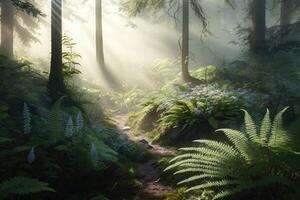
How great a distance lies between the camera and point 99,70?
23.5 m

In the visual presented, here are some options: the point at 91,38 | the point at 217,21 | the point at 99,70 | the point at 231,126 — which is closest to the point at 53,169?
the point at 231,126

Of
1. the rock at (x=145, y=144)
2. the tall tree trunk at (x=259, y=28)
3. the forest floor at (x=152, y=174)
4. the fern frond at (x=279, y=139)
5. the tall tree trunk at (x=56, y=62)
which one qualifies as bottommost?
the forest floor at (x=152, y=174)

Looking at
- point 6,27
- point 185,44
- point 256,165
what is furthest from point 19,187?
point 6,27

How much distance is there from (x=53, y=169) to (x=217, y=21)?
63272 mm

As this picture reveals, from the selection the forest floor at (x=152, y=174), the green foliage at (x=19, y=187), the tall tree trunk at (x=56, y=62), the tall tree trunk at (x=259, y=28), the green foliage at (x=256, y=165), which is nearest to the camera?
the green foliage at (x=19, y=187)

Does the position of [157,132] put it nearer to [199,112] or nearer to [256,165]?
[199,112]

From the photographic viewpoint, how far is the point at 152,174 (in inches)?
310

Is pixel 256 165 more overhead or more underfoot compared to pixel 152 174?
more overhead

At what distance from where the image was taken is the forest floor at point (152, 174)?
264 inches

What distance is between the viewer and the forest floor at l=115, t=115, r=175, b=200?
22.0 ft

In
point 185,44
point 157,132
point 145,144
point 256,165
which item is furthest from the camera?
point 185,44

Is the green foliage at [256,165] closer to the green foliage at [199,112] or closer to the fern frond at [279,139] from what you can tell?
the fern frond at [279,139]

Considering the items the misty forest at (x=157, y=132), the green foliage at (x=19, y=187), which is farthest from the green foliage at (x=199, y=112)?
the green foliage at (x=19, y=187)

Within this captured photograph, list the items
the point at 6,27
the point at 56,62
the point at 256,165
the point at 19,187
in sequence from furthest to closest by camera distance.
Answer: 1. the point at 6,27
2. the point at 56,62
3. the point at 256,165
4. the point at 19,187
